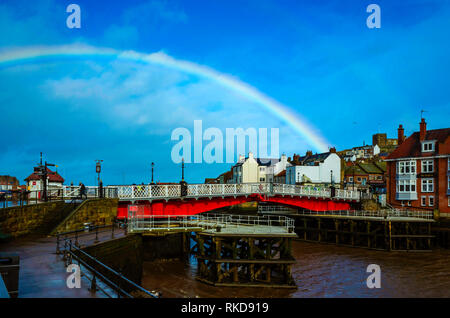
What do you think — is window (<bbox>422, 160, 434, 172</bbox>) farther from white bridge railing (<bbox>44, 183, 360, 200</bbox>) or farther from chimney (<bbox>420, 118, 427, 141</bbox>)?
white bridge railing (<bbox>44, 183, 360, 200</bbox>)

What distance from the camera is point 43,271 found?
14062 mm

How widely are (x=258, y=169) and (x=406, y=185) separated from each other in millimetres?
56749

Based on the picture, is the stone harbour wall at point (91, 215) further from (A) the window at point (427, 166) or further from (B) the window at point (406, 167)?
(A) the window at point (427, 166)

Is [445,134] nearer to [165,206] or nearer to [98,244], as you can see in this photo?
[165,206]

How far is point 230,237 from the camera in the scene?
25.0 metres

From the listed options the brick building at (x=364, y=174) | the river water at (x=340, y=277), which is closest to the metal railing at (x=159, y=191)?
the river water at (x=340, y=277)

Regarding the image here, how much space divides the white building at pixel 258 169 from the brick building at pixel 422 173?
47.2 metres

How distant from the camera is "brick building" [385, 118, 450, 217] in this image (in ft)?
161

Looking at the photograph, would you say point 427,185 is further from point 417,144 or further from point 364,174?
point 364,174

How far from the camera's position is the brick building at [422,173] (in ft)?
161

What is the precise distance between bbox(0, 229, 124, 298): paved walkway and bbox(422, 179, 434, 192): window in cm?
4636

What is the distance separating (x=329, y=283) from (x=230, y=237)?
8.23 metres

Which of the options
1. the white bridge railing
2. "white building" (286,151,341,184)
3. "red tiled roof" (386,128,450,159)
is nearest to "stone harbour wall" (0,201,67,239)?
the white bridge railing
